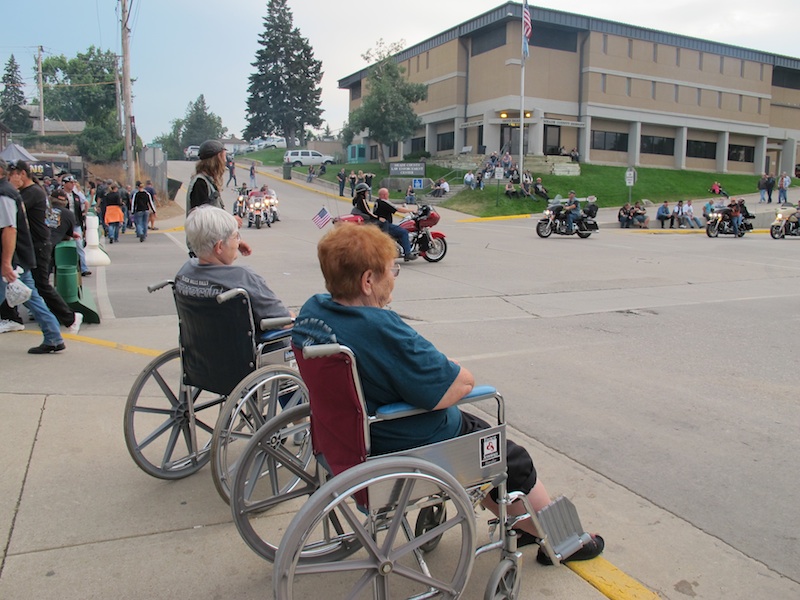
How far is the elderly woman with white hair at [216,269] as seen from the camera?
3.74m

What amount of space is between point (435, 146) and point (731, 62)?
1023 inches

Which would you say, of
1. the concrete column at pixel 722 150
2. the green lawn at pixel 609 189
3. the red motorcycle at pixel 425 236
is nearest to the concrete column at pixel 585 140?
the green lawn at pixel 609 189

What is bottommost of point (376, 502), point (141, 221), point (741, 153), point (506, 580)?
point (506, 580)

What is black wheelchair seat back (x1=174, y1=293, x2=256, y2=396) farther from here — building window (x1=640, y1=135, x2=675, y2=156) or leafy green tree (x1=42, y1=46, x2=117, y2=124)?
leafy green tree (x1=42, y1=46, x2=117, y2=124)

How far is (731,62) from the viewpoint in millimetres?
58000

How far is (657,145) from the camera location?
5628 cm

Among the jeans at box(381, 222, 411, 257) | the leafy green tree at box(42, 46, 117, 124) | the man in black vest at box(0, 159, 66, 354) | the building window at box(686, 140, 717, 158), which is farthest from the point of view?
the leafy green tree at box(42, 46, 117, 124)

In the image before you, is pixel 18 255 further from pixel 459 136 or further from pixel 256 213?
pixel 459 136

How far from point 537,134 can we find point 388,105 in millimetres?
11122

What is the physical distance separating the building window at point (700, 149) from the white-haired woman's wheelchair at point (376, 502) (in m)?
61.4

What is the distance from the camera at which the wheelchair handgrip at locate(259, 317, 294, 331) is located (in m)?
3.76

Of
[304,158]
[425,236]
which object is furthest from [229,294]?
[304,158]

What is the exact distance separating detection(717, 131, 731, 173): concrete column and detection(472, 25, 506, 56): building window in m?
20.2

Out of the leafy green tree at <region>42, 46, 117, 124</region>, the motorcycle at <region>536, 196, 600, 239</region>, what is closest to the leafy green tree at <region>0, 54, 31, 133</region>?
the leafy green tree at <region>42, 46, 117, 124</region>
